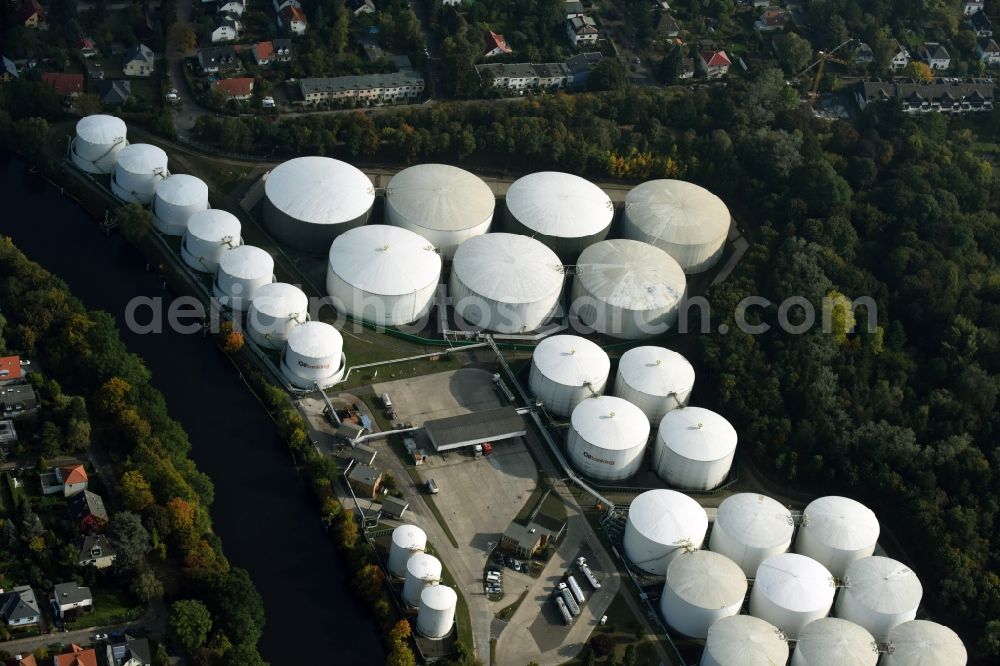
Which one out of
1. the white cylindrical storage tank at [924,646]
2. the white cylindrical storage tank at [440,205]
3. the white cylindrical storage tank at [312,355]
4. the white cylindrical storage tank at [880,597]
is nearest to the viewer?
the white cylindrical storage tank at [924,646]

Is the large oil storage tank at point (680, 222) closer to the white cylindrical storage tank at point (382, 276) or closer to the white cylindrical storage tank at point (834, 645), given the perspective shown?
the white cylindrical storage tank at point (382, 276)

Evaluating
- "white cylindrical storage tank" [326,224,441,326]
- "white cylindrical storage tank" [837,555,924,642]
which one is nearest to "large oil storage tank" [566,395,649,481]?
"white cylindrical storage tank" [326,224,441,326]

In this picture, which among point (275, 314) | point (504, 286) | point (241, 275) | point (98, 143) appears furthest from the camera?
point (98, 143)

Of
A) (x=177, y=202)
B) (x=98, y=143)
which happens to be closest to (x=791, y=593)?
(x=177, y=202)

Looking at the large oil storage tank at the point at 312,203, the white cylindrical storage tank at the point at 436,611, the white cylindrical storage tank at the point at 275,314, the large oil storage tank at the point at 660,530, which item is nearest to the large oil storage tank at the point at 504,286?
the large oil storage tank at the point at 312,203

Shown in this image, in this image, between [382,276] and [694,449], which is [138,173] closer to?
[382,276]

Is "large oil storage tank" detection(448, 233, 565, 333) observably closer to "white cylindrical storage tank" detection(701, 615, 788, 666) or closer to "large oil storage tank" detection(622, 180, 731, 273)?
"large oil storage tank" detection(622, 180, 731, 273)
